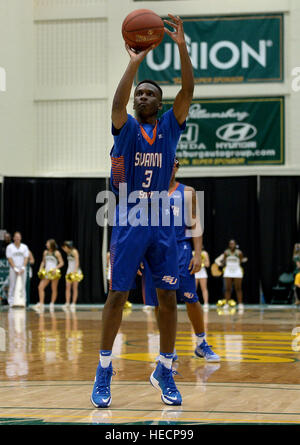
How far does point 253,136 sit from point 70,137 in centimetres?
545

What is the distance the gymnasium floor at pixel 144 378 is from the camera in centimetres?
427

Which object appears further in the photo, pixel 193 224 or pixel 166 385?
pixel 193 224

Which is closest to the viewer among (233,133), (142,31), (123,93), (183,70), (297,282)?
(123,93)

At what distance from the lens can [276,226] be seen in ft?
69.7

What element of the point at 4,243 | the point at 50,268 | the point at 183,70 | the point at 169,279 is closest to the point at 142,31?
the point at 183,70

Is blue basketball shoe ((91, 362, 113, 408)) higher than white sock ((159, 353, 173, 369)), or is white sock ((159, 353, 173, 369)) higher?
white sock ((159, 353, 173, 369))

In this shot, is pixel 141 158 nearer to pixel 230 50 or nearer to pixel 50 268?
pixel 50 268

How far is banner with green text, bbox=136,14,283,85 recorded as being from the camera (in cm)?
2156

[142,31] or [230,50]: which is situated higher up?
[230,50]

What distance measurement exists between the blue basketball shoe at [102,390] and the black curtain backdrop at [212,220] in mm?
16531

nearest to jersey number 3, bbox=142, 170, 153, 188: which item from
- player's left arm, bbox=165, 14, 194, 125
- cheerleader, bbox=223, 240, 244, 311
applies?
player's left arm, bbox=165, 14, 194, 125

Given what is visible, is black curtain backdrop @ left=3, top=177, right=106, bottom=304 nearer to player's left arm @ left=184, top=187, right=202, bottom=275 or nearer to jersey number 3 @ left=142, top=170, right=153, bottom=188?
player's left arm @ left=184, top=187, right=202, bottom=275

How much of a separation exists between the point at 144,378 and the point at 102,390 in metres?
1.44

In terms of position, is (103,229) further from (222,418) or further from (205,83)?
(222,418)
